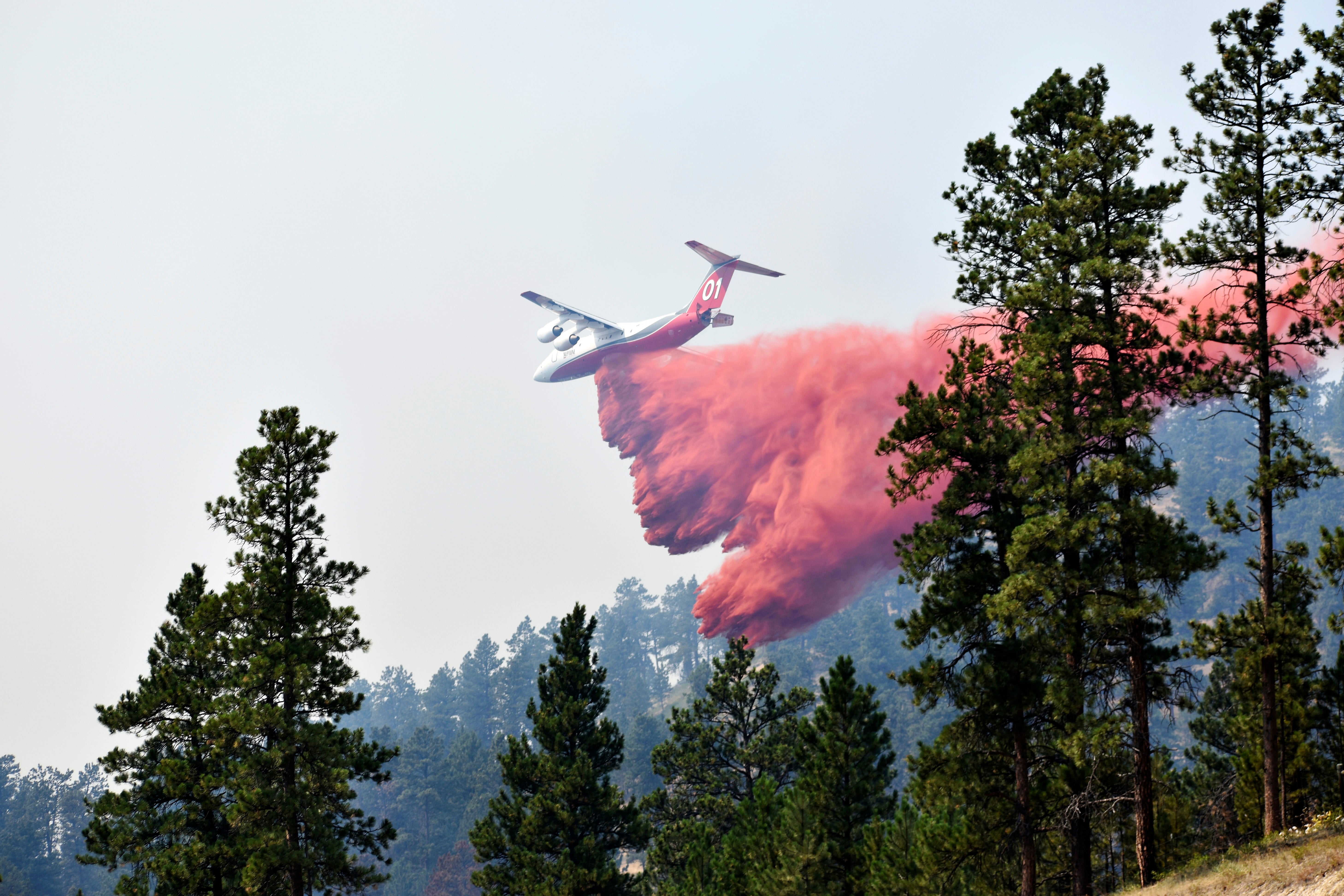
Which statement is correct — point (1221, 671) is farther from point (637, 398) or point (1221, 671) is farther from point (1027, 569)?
point (637, 398)

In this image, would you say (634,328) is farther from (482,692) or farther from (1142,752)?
(482,692)

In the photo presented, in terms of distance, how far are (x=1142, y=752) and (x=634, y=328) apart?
47568mm

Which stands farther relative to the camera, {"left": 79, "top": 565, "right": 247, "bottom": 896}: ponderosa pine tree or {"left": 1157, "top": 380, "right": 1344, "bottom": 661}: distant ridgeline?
{"left": 1157, "top": 380, "right": 1344, "bottom": 661}: distant ridgeline

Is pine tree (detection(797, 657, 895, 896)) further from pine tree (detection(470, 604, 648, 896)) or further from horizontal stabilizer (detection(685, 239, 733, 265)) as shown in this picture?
horizontal stabilizer (detection(685, 239, 733, 265))

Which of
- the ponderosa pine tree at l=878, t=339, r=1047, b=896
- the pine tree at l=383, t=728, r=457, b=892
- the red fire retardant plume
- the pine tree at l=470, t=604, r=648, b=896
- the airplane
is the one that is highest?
the airplane

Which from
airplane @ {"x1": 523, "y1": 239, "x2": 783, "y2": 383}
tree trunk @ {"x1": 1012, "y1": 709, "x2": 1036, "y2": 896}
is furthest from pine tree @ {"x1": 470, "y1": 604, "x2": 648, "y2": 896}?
airplane @ {"x1": 523, "y1": 239, "x2": 783, "y2": 383}

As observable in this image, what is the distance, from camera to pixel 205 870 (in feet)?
70.6

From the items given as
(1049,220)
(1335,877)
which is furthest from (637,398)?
(1335,877)

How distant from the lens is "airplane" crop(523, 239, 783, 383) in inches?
2311

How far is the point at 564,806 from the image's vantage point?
96.0 feet

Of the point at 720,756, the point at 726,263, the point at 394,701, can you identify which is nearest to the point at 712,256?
the point at 726,263

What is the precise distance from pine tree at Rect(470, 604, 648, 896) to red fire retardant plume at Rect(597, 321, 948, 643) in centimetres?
1016

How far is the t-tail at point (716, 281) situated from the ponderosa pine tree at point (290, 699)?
38.2m

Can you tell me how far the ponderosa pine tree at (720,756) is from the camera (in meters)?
33.0
